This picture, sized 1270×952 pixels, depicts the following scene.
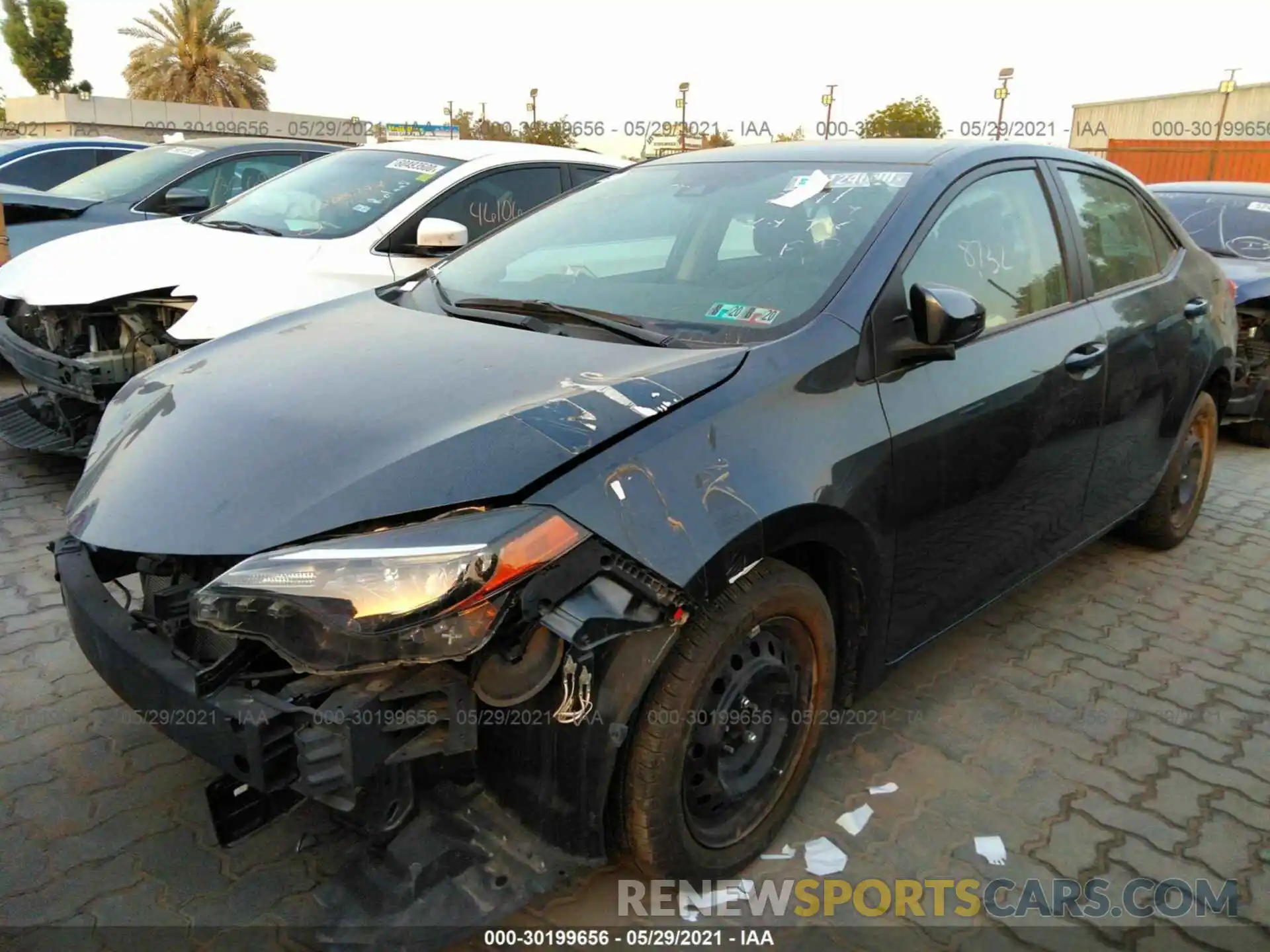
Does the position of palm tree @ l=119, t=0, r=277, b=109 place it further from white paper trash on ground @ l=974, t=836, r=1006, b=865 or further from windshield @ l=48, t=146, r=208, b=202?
white paper trash on ground @ l=974, t=836, r=1006, b=865

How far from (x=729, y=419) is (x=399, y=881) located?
47.0 inches

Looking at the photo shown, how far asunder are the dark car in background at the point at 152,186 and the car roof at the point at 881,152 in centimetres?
456

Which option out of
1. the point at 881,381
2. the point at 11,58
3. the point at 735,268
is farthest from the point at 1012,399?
the point at 11,58

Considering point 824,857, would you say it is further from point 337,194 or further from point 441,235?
point 337,194

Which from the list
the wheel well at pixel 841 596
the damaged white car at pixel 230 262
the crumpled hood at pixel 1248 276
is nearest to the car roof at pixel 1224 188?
the crumpled hood at pixel 1248 276

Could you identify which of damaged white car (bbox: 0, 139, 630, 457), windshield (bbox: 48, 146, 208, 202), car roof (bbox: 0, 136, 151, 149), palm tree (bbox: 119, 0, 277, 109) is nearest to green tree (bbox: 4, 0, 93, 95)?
palm tree (bbox: 119, 0, 277, 109)

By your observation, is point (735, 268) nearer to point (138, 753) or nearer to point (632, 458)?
point (632, 458)

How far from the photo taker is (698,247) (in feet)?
9.43

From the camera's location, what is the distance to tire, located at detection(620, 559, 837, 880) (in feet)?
6.29

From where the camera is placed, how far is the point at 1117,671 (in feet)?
10.9

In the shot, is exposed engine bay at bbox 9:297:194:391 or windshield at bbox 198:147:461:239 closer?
exposed engine bay at bbox 9:297:194:391

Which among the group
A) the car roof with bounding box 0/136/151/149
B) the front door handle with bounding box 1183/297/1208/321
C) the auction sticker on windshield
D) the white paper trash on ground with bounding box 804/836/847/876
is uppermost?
the car roof with bounding box 0/136/151/149

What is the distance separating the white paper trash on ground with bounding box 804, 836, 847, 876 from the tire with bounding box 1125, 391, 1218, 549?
258 centimetres

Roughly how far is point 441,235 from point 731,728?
3.17m
